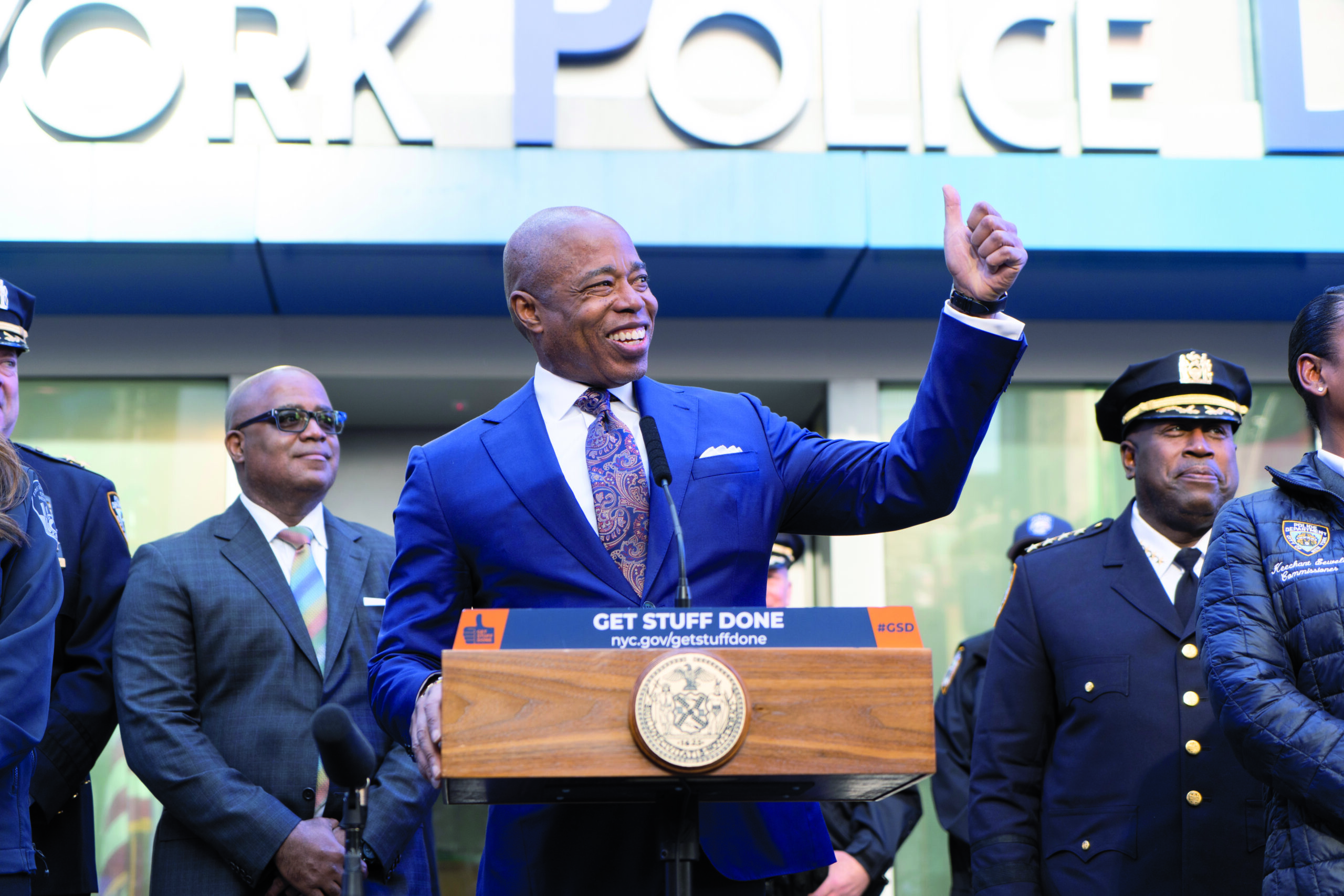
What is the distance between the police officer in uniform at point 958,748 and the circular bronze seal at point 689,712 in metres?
4.24

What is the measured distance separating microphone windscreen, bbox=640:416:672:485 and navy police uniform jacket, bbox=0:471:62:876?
5.56 feet

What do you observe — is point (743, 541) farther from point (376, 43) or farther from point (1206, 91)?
point (1206, 91)

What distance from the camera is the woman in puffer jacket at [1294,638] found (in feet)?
A: 9.07

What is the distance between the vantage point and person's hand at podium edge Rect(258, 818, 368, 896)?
381cm

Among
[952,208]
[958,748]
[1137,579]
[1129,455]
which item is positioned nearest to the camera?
[952,208]

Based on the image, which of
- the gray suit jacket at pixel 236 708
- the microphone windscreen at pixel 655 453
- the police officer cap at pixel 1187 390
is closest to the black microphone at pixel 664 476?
the microphone windscreen at pixel 655 453

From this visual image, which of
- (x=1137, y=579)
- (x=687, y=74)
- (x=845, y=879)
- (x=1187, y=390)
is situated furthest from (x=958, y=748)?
(x=687, y=74)

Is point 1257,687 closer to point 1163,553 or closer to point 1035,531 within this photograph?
point 1163,553

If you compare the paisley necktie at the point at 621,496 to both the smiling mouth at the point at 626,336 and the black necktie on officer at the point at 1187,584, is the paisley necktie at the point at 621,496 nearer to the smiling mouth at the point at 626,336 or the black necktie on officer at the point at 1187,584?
the smiling mouth at the point at 626,336

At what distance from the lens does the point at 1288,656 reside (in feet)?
9.84

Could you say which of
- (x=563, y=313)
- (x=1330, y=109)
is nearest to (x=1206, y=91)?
(x=1330, y=109)

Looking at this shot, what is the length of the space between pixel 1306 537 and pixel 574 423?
165cm

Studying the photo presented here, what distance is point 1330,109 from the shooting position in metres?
7.03

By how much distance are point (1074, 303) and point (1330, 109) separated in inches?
62.5
